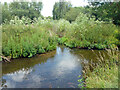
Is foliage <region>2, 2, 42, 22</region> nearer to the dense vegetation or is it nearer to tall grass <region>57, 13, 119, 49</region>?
the dense vegetation

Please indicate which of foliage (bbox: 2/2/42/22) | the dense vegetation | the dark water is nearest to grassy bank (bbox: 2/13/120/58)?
the dense vegetation

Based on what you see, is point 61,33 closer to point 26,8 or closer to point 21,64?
point 26,8

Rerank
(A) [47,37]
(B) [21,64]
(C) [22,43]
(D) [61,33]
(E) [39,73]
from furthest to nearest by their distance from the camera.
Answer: (D) [61,33], (A) [47,37], (C) [22,43], (B) [21,64], (E) [39,73]

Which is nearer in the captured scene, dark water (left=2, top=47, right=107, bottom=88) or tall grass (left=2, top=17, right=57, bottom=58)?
dark water (left=2, top=47, right=107, bottom=88)

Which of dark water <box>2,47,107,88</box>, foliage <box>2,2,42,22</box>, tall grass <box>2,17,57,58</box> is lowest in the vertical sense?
dark water <box>2,47,107,88</box>

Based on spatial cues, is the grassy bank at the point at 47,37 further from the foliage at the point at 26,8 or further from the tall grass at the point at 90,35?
the foliage at the point at 26,8

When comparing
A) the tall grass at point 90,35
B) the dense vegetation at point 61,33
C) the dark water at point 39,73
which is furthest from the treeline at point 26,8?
the dark water at point 39,73

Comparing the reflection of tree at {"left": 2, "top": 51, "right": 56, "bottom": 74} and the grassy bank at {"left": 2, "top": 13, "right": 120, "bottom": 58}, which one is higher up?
the grassy bank at {"left": 2, "top": 13, "right": 120, "bottom": 58}

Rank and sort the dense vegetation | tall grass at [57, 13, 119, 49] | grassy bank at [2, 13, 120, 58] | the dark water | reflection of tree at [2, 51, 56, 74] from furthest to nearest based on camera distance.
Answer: tall grass at [57, 13, 119, 49] → grassy bank at [2, 13, 120, 58] → the dense vegetation → reflection of tree at [2, 51, 56, 74] → the dark water

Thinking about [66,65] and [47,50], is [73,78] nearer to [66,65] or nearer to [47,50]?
[66,65]

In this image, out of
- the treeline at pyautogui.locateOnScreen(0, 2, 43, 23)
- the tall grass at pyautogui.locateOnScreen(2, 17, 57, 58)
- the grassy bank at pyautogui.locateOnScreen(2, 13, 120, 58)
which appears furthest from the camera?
the treeline at pyautogui.locateOnScreen(0, 2, 43, 23)

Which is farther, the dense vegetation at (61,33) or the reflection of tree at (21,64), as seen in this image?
the dense vegetation at (61,33)

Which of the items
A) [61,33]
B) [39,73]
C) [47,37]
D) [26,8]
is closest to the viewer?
[39,73]

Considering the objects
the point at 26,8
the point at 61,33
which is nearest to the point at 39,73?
the point at 61,33
